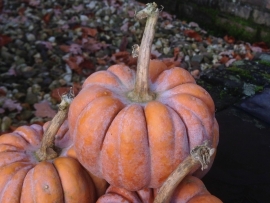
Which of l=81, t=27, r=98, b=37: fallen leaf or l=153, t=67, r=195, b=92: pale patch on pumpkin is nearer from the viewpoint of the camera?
l=153, t=67, r=195, b=92: pale patch on pumpkin

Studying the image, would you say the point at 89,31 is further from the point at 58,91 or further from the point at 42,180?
the point at 42,180

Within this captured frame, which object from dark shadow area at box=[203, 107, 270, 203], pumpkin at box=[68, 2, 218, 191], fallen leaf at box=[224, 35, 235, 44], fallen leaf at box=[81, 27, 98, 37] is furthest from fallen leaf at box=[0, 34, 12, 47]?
pumpkin at box=[68, 2, 218, 191]

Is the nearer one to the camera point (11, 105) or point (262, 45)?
point (11, 105)

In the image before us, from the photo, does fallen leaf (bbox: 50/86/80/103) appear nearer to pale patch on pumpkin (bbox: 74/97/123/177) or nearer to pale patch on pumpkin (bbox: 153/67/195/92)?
pale patch on pumpkin (bbox: 153/67/195/92)

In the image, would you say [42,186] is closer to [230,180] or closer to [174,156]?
[174,156]

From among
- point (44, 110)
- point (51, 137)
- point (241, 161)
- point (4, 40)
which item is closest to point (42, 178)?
point (51, 137)

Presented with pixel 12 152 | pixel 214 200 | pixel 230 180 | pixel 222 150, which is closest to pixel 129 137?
pixel 214 200

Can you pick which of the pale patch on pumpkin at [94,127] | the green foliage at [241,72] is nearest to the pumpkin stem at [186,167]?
the pale patch on pumpkin at [94,127]
